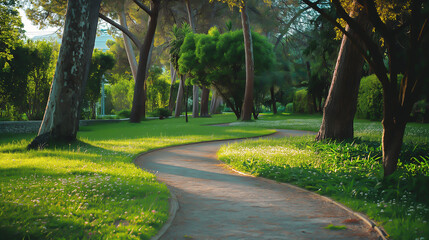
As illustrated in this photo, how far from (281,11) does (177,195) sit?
40.4 meters

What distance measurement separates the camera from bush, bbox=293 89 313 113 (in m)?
42.8

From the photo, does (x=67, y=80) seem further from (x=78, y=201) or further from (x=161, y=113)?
(x=161, y=113)

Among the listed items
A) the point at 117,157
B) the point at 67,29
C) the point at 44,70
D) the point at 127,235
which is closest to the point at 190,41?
the point at 44,70

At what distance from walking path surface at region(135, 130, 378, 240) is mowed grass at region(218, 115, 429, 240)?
0.31m

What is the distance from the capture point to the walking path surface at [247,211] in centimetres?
436

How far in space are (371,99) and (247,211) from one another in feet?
73.1

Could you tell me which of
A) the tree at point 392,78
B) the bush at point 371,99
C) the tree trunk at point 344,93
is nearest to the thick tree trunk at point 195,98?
the bush at point 371,99

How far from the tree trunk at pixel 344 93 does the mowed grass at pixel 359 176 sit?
641 millimetres

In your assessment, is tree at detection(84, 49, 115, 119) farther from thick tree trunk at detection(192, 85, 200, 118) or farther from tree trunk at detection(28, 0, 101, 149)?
tree trunk at detection(28, 0, 101, 149)

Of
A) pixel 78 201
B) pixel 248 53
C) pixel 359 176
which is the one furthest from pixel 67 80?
pixel 248 53

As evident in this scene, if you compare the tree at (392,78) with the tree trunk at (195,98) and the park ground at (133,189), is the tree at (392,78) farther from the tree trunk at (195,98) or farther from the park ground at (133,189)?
the tree trunk at (195,98)

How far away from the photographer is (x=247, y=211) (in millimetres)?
5301

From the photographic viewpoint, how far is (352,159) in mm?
8805

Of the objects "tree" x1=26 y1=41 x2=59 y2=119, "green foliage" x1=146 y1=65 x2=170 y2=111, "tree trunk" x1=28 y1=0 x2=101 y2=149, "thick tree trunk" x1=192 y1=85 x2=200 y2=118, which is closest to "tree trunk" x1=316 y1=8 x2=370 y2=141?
"tree trunk" x1=28 y1=0 x2=101 y2=149
